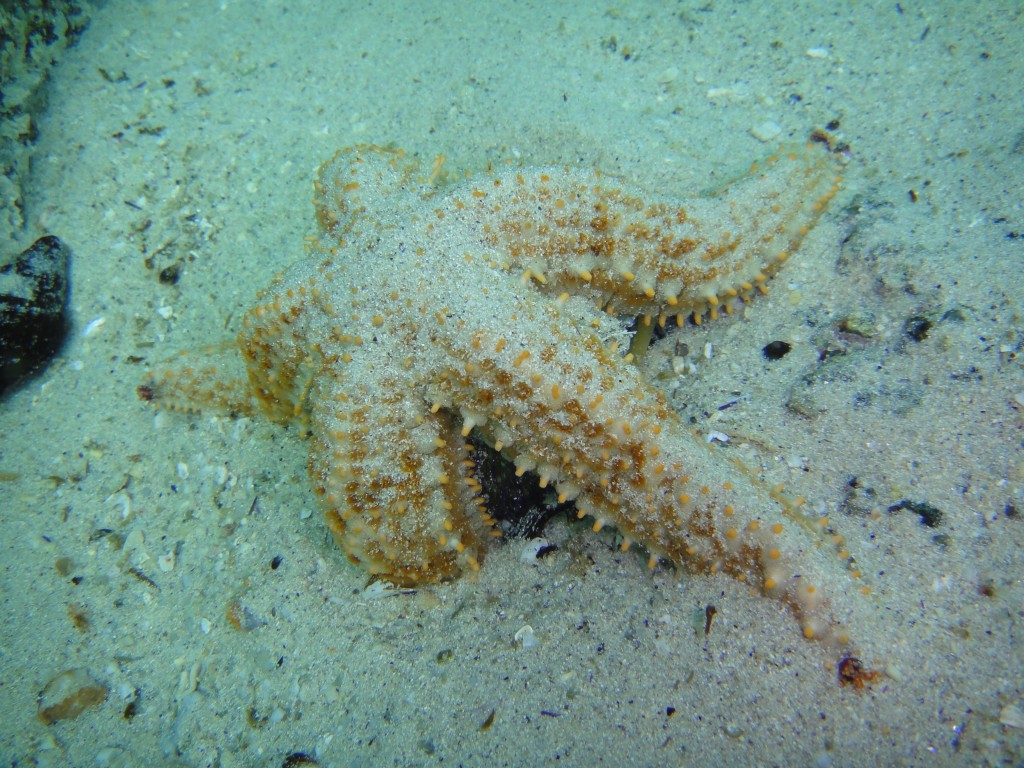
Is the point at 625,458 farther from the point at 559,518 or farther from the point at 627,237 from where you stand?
the point at 627,237

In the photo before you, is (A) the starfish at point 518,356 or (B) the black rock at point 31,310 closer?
(A) the starfish at point 518,356

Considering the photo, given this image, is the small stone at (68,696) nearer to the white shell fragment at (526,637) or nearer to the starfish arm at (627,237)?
the white shell fragment at (526,637)

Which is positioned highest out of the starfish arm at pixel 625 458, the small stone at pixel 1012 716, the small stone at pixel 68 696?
the starfish arm at pixel 625 458

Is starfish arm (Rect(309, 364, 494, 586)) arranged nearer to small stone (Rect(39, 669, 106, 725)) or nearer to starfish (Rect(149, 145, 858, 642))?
starfish (Rect(149, 145, 858, 642))

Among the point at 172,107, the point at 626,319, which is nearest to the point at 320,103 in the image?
the point at 172,107

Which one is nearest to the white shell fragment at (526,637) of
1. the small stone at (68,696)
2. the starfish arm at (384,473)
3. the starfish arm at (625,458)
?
the starfish arm at (384,473)

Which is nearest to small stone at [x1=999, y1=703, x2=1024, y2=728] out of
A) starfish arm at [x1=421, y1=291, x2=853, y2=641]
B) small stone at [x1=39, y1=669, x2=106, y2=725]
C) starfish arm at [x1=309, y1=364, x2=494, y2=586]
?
starfish arm at [x1=421, y1=291, x2=853, y2=641]

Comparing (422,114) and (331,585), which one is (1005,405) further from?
(422,114)
